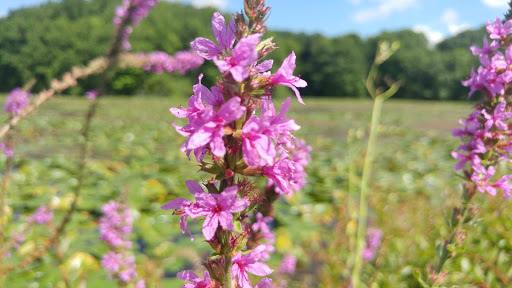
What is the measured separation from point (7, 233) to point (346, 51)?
206 feet

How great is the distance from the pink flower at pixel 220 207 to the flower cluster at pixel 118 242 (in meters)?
2.12

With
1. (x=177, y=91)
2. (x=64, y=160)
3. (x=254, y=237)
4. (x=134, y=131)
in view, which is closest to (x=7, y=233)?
(x=64, y=160)

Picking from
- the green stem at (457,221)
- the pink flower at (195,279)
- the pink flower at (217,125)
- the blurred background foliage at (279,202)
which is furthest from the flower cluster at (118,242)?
the pink flower at (217,125)

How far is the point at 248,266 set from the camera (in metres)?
0.82

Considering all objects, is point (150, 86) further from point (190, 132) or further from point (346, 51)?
point (190, 132)

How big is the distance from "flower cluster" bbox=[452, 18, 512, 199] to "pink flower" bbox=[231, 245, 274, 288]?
92 cm

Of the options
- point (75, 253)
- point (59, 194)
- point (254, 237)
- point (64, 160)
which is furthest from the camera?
point (64, 160)

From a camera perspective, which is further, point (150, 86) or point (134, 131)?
point (150, 86)

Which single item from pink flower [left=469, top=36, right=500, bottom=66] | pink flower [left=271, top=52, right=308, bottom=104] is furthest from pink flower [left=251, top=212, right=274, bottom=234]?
pink flower [left=469, top=36, right=500, bottom=66]

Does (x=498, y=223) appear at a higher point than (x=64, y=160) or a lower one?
higher

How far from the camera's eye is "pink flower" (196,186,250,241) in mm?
732

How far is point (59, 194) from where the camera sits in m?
6.29

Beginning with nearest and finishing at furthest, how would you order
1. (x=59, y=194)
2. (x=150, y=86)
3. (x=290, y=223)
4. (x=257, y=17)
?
(x=257, y=17)
(x=290, y=223)
(x=59, y=194)
(x=150, y=86)

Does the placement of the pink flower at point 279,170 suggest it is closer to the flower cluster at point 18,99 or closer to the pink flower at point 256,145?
the pink flower at point 256,145
